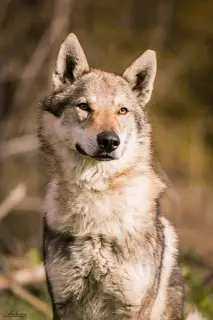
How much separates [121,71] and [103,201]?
6665 mm

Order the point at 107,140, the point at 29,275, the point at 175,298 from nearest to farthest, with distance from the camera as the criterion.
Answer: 1. the point at 107,140
2. the point at 175,298
3. the point at 29,275

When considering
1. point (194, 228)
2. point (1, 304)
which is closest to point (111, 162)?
point (1, 304)

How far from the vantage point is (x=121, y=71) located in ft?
36.7

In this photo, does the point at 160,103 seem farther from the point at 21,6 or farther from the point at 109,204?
the point at 109,204

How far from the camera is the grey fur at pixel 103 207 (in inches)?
179

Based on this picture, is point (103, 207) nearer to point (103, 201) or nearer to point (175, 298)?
point (103, 201)

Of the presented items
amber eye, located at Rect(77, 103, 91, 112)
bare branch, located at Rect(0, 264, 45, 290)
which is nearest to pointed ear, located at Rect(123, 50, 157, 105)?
amber eye, located at Rect(77, 103, 91, 112)

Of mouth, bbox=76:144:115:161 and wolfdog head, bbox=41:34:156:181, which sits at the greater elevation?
wolfdog head, bbox=41:34:156:181

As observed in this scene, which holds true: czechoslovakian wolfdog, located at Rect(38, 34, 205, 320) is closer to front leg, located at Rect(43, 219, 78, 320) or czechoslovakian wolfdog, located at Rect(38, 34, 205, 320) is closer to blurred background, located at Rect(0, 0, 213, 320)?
front leg, located at Rect(43, 219, 78, 320)

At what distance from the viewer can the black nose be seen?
4.44 metres

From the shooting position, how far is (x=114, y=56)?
38.1 feet

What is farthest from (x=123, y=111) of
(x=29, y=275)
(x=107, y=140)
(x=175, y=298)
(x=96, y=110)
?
(x=29, y=275)

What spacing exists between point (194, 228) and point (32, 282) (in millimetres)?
4356

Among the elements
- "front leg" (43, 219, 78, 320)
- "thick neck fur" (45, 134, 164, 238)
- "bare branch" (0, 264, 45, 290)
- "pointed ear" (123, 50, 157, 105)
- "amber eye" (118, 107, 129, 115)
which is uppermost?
"pointed ear" (123, 50, 157, 105)
